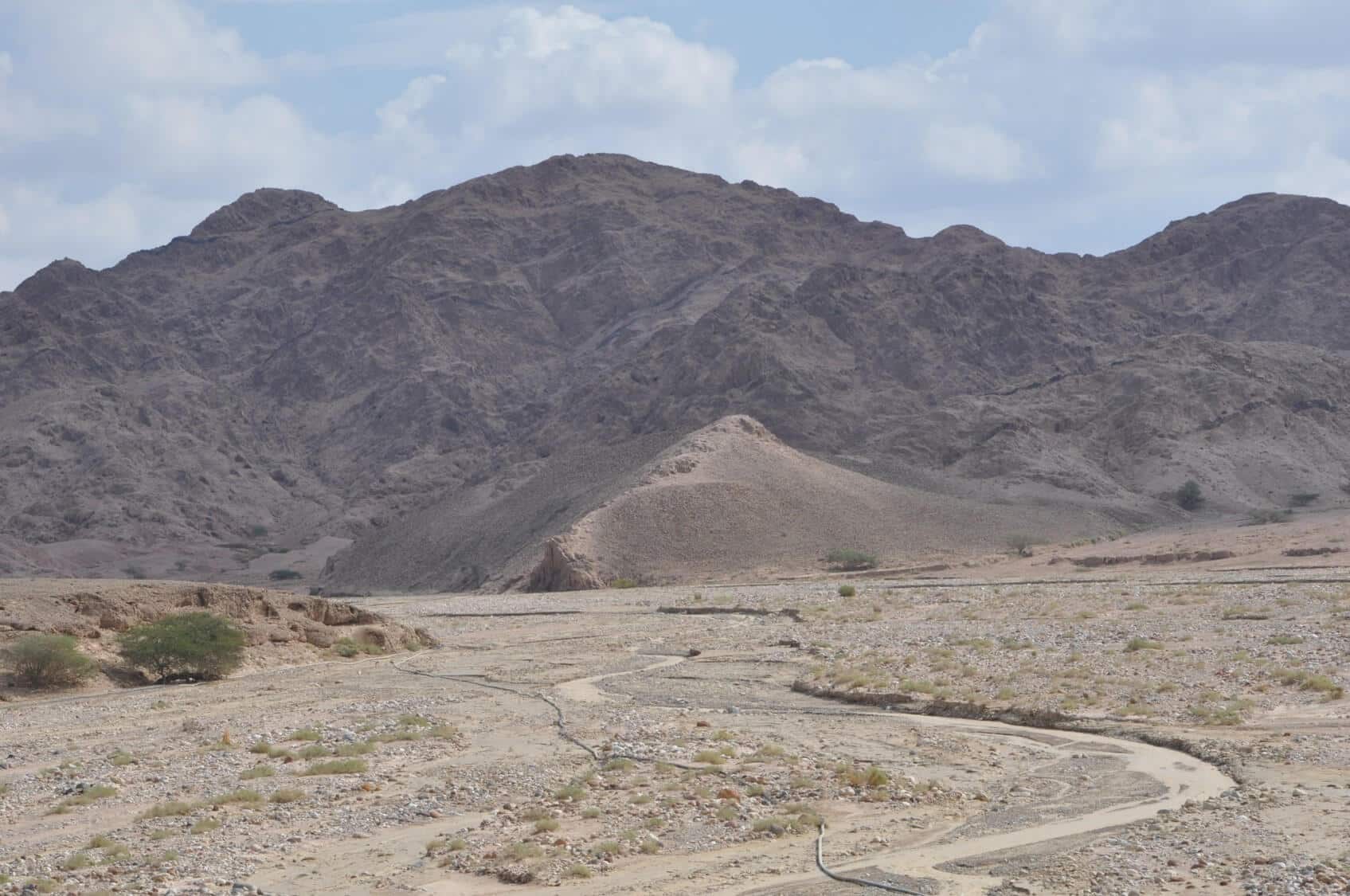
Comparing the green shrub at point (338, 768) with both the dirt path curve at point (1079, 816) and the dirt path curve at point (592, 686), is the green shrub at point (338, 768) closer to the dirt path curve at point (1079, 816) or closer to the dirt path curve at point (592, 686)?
the dirt path curve at point (592, 686)

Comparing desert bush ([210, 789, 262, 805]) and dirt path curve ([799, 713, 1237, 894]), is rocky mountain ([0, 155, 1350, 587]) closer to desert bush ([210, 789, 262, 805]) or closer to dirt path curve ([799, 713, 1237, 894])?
dirt path curve ([799, 713, 1237, 894])

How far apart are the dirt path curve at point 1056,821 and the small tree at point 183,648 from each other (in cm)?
1664

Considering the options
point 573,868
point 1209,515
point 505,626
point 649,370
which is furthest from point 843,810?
point 649,370

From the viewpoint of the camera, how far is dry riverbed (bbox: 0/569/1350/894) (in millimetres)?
13633

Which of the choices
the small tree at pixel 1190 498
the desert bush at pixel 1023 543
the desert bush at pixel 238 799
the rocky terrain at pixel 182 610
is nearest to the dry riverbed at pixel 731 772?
the desert bush at pixel 238 799

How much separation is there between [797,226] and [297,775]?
18339 centimetres

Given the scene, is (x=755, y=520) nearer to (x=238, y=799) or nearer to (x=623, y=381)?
(x=623, y=381)

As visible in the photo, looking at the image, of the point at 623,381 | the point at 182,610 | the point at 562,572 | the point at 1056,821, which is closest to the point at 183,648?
the point at 182,610

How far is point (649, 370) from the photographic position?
138500mm

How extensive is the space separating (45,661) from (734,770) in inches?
747

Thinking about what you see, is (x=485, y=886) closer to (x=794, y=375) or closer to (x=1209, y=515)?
(x=1209, y=515)

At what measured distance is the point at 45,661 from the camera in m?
30.7

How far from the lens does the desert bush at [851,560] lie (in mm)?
76438

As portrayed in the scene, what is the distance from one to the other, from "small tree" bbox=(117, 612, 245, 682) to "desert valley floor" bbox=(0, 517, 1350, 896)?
3.84 feet
